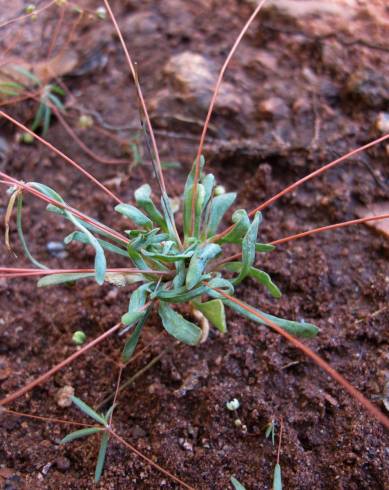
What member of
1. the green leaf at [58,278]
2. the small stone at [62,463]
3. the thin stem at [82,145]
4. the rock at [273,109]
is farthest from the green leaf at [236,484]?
the rock at [273,109]

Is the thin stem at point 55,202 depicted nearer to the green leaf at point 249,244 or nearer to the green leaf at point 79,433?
the green leaf at point 249,244

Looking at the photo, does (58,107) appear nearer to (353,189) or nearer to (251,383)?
(353,189)

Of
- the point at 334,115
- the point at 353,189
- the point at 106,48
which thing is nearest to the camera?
the point at 353,189

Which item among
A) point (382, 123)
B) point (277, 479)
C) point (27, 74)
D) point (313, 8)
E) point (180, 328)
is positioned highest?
point (27, 74)

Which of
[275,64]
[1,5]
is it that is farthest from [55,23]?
[275,64]

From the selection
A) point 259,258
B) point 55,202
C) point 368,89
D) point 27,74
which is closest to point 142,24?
point 27,74

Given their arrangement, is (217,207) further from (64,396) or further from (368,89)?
(368,89)
